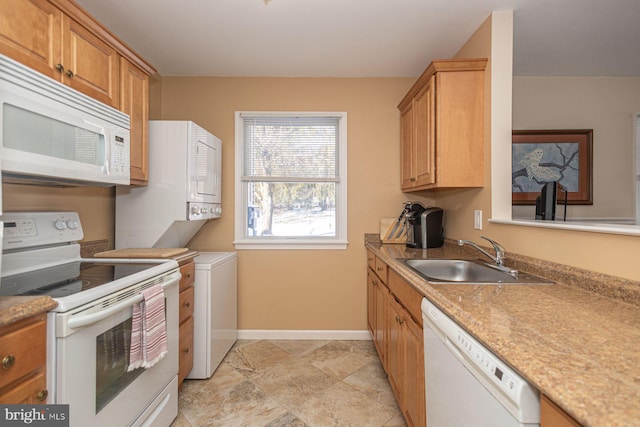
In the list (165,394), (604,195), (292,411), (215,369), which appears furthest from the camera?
(604,195)

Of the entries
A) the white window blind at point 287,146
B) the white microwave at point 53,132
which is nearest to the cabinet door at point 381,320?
the white window blind at point 287,146

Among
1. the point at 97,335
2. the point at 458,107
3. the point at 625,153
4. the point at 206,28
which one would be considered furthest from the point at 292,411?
the point at 625,153

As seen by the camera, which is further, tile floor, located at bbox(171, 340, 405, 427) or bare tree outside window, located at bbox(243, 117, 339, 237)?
bare tree outside window, located at bbox(243, 117, 339, 237)

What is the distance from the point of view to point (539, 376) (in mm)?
593

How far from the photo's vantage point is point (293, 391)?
81.8 inches

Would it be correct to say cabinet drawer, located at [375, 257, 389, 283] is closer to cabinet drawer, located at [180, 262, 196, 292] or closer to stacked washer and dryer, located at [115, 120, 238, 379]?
stacked washer and dryer, located at [115, 120, 238, 379]

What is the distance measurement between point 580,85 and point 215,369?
408cm

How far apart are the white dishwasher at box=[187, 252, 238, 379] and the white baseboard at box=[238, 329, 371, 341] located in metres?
0.35

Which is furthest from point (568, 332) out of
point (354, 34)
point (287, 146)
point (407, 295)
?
point (287, 146)

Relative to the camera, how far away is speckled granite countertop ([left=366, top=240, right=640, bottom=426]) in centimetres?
52

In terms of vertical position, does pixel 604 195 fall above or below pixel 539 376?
above

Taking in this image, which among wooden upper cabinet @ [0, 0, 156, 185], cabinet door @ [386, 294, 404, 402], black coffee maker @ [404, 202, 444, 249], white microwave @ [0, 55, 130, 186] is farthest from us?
black coffee maker @ [404, 202, 444, 249]

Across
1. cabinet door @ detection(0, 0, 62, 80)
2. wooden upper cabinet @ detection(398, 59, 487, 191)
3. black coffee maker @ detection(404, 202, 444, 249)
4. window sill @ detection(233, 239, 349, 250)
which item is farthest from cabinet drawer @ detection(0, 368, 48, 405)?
black coffee maker @ detection(404, 202, 444, 249)

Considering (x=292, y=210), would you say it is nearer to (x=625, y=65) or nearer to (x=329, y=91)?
(x=329, y=91)
